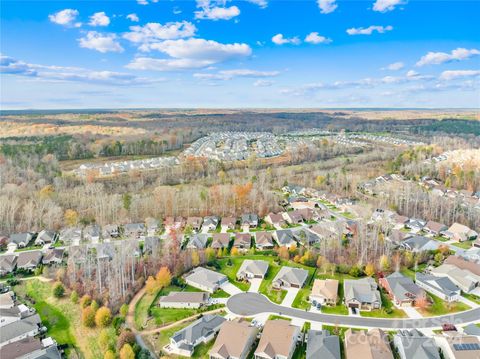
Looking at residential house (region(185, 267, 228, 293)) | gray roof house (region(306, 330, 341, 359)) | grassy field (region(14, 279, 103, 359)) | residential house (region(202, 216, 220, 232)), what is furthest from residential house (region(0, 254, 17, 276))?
gray roof house (region(306, 330, 341, 359))

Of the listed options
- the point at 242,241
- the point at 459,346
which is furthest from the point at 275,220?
the point at 459,346

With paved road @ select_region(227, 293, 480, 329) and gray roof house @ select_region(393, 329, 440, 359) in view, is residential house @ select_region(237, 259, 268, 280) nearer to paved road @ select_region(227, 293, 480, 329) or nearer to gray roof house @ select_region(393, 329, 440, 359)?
paved road @ select_region(227, 293, 480, 329)

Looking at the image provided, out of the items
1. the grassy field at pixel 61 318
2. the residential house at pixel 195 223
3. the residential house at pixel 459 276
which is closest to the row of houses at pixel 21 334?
the grassy field at pixel 61 318

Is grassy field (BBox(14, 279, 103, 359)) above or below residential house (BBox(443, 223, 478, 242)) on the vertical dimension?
below

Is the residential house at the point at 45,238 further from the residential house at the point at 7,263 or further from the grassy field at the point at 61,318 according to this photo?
the grassy field at the point at 61,318

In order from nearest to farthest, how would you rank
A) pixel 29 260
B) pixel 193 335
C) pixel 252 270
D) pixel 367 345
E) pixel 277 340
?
pixel 367 345 → pixel 277 340 → pixel 193 335 → pixel 252 270 → pixel 29 260

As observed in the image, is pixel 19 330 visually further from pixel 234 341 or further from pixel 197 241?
pixel 197 241
